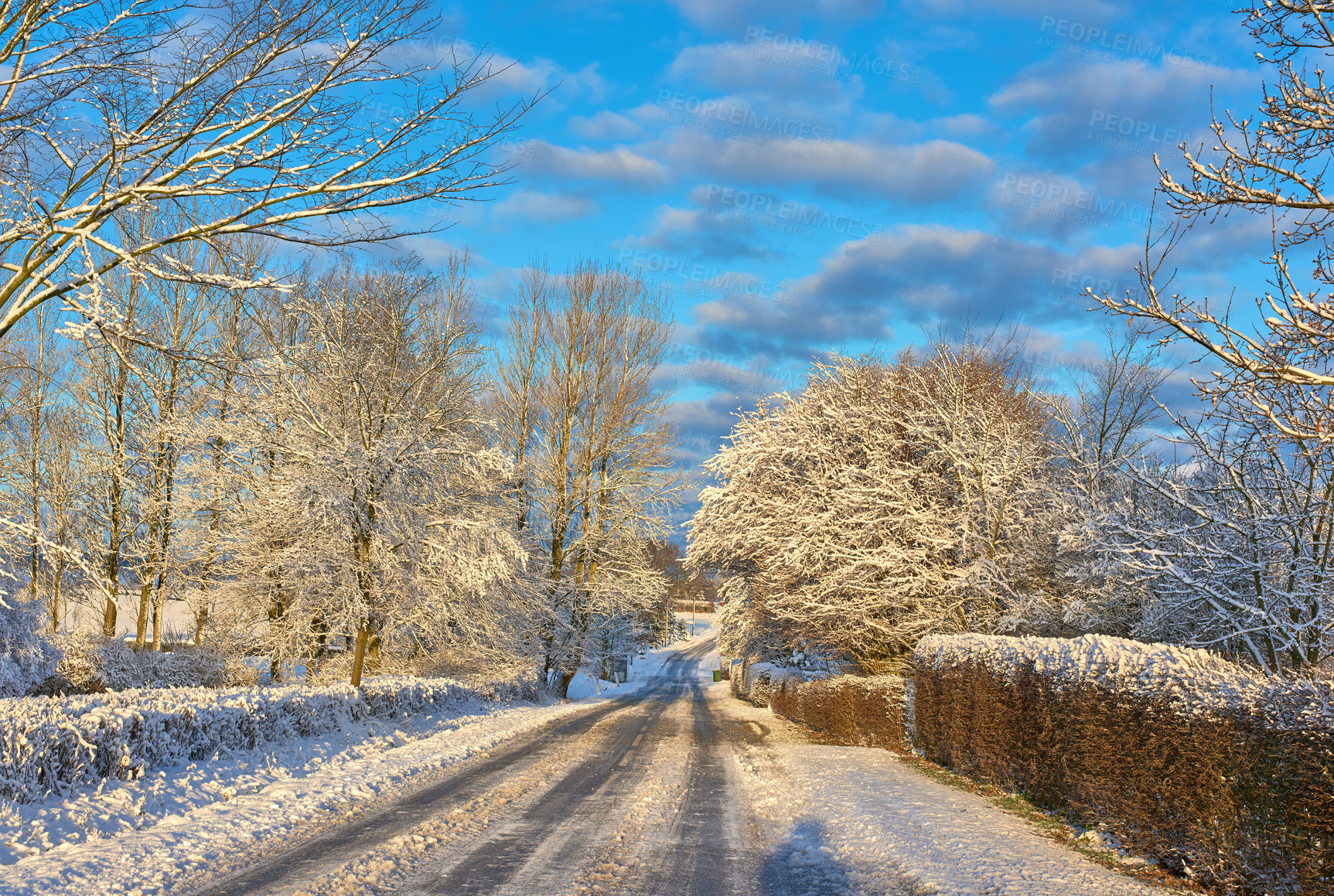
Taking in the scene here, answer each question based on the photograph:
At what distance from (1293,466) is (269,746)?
15.9 metres

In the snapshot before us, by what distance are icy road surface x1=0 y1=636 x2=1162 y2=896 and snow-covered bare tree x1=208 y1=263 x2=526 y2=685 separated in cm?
580

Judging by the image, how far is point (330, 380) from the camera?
16781 millimetres

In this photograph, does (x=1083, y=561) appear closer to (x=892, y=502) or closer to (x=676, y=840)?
(x=892, y=502)

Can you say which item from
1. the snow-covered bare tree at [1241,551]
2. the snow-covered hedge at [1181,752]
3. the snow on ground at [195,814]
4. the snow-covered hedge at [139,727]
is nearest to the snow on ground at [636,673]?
the snow-covered hedge at [139,727]

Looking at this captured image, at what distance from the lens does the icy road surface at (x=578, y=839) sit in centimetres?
542

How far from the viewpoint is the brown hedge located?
14.6 metres

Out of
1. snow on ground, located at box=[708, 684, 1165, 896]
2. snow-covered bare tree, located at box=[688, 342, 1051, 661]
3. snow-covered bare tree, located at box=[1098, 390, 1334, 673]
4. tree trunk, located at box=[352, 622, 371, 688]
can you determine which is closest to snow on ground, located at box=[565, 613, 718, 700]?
snow-covered bare tree, located at box=[688, 342, 1051, 661]

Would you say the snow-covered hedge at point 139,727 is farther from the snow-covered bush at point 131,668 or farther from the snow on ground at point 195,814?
the snow-covered bush at point 131,668

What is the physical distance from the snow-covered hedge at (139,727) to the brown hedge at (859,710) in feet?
33.5

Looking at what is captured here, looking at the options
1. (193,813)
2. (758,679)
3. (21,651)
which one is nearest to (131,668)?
(21,651)

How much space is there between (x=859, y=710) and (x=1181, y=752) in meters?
10.6

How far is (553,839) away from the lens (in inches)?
265

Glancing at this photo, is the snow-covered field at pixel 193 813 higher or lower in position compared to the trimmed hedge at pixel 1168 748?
lower

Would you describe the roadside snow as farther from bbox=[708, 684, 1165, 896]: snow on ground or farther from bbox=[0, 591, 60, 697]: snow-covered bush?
bbox=[0, 591, 60, 697]: snow-covered bush
